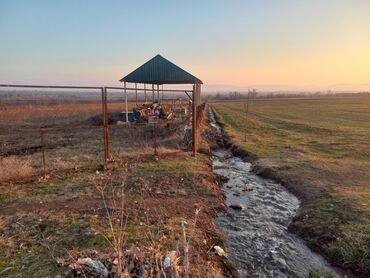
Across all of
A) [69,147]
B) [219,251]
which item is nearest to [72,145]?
[69,147]

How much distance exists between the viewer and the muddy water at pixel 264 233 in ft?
15.0

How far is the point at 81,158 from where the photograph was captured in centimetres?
998

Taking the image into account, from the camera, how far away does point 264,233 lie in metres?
5.72

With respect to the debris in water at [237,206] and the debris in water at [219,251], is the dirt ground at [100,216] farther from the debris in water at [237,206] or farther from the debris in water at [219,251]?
the debris in water at [237,206]

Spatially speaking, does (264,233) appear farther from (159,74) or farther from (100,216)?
(159,74)

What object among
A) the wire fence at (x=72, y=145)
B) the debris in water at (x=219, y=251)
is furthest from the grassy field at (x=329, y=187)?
the wire fence at (x=72, y=145)

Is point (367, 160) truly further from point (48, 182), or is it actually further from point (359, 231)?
point (48, 182)

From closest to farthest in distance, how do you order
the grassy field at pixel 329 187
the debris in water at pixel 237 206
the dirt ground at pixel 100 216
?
the dirt ground at pixel 100 216 → the grassy field at pixel 329 187 → the debris in water at pixel 237 206

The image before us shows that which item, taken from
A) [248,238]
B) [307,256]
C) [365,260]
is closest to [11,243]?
[248,238]

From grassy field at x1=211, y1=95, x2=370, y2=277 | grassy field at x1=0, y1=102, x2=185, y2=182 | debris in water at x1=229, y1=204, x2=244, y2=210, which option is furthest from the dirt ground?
grassy field at x1=211, y1=95, x2=370, y2=277

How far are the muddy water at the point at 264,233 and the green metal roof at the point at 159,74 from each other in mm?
11377

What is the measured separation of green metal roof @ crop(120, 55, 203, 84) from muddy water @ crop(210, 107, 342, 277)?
11377 mm

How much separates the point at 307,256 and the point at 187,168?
4.85 m

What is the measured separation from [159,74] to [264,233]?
15.2 m
